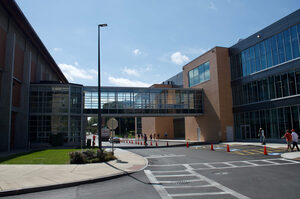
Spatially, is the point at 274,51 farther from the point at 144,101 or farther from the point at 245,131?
the point at 144,101

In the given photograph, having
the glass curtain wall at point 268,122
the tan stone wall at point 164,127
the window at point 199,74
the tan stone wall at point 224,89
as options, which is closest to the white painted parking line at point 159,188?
the glass curtain wall at point 268,122

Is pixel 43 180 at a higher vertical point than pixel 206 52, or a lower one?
lower

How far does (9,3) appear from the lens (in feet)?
83.3

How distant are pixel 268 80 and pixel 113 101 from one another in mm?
20778


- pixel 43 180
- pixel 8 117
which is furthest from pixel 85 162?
pixel 8 117

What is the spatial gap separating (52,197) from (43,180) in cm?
220

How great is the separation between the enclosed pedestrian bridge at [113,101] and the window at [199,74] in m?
2.31

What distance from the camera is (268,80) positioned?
97.6 ft

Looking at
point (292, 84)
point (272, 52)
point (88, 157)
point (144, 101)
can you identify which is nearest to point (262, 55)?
point (272, 52)

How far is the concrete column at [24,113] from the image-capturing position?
97.9ft

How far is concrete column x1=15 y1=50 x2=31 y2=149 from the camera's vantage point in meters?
29.8

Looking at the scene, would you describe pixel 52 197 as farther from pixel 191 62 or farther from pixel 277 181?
pixel 191 62

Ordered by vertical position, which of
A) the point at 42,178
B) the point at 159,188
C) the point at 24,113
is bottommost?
the point at 159,188

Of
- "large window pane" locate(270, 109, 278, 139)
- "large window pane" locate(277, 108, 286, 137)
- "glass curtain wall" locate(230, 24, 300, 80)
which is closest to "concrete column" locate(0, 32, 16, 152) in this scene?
"glass curtain wall" locate(230, 24, 300, 80)
